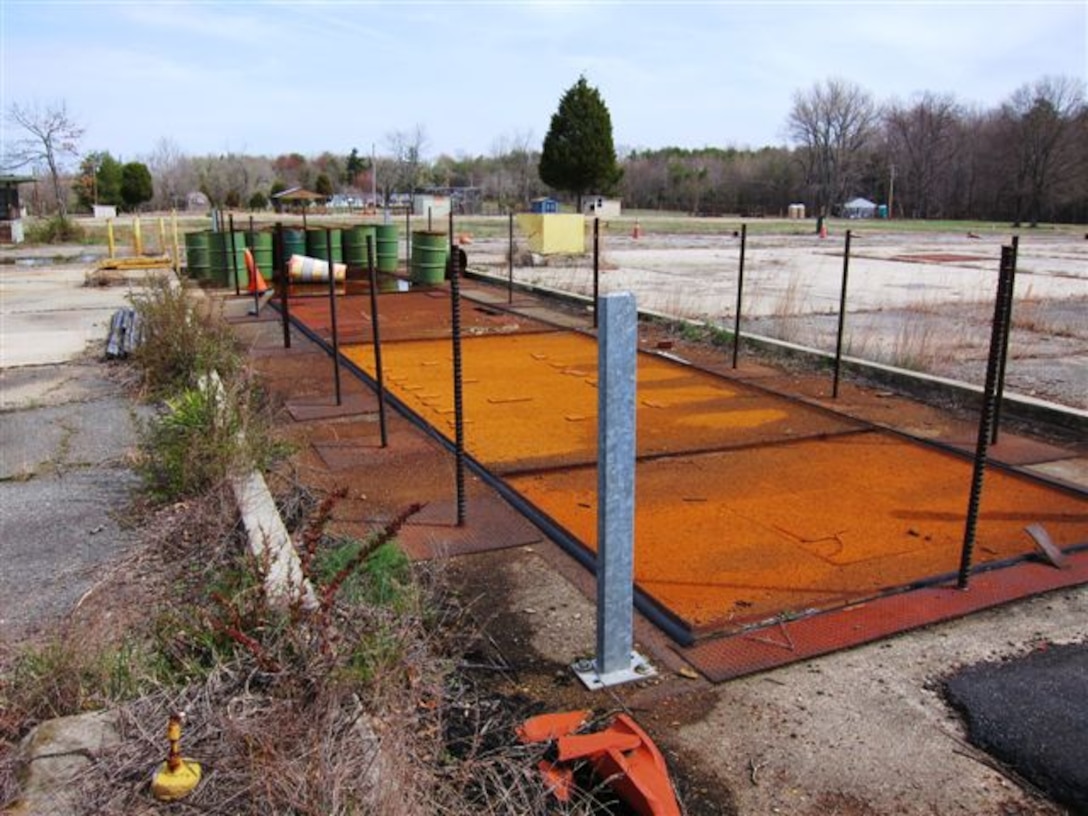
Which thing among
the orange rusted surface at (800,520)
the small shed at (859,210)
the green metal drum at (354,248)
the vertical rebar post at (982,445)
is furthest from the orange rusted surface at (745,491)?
the small shed at (859,210)

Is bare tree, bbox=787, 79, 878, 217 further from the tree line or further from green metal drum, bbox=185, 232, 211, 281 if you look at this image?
green metal drum, bbox=185, 232, 211, 281

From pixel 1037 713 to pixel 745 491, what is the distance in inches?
93.3

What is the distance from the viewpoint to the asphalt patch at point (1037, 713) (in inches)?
112

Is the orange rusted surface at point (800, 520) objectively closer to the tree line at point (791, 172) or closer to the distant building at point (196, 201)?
the tree line at point (791, 172)

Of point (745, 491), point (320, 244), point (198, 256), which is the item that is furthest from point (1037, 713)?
point (198, 256)

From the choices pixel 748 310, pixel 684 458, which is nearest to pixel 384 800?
pixel 684 458

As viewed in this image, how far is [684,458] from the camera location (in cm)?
605

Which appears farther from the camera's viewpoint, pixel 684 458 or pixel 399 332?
pixel 399 332

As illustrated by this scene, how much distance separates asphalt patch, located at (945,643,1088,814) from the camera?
9.34ft

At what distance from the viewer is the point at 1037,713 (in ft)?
10.3

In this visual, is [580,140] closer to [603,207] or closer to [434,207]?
[434,207]

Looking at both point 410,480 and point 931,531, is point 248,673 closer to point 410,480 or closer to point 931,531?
point 410,480

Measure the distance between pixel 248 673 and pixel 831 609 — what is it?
7.70 ft

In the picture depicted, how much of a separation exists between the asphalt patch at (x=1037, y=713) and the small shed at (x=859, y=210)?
84.1m
